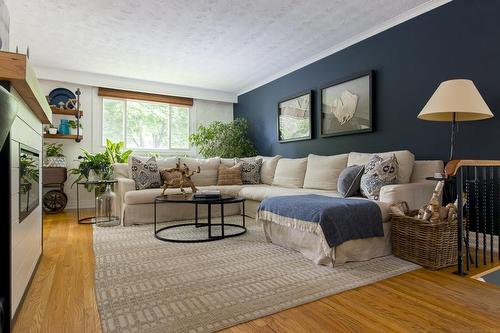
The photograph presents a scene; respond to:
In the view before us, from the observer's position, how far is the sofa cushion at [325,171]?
3502 mm

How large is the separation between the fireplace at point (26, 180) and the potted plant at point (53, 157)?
2.98 meters

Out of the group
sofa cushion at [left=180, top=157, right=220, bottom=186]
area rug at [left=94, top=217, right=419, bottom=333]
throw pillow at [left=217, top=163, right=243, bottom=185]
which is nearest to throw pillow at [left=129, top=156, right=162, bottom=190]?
sofa cushion at [left=180, top=157, right=220, bottom=186]

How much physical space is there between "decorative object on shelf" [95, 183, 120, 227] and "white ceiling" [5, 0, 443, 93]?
1.94 metres

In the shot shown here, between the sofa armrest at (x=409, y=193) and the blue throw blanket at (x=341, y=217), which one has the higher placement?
the sofa armrest at (x=409, y=193)

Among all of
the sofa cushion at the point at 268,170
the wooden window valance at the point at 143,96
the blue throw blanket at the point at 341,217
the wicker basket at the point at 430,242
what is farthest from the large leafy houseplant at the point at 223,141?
the wicker basket at the point at 430,242

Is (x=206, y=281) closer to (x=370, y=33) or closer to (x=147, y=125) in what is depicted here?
(x=370, y=33)

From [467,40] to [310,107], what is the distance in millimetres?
2104

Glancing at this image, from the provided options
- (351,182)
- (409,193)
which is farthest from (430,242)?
(351,182)

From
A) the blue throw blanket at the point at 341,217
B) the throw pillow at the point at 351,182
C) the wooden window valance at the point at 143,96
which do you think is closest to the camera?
the blue throw blanket at the point at 341,217

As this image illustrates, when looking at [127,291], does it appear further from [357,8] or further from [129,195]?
[357,8]

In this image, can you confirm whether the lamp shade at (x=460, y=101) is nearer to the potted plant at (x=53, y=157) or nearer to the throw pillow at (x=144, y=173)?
the throw pillow at (x=144, y=173)

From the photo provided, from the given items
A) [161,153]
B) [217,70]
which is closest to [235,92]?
[217,70]

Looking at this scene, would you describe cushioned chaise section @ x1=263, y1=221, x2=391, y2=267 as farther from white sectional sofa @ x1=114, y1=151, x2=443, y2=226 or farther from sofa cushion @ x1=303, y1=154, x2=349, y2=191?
sofa cushion @ x1=303, y1=154, x2=349, y2=191

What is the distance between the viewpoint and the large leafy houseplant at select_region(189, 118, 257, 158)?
5.72 m
